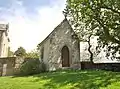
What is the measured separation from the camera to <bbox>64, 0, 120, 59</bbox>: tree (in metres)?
32.4

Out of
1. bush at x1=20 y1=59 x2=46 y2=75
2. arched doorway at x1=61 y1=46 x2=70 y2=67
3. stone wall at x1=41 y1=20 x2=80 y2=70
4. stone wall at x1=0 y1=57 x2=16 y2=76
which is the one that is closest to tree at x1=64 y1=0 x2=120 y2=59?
stone wall at x1=41 y1=20 x2=80 y2=70

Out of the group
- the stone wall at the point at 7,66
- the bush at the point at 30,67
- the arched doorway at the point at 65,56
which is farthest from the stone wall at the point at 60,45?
the stone wall at the point at 7,66

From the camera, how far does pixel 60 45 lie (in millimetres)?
37594

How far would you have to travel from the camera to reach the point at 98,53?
131ft

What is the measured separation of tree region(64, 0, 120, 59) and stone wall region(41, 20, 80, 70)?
2.29 meters

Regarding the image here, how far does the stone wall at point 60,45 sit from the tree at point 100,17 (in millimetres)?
2291

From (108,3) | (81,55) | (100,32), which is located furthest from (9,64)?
(108,3)

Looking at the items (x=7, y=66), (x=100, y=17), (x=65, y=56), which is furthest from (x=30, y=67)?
(x=100, y=17)

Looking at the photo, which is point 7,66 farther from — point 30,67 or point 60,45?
point 60,45

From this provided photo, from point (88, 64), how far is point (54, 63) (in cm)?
594

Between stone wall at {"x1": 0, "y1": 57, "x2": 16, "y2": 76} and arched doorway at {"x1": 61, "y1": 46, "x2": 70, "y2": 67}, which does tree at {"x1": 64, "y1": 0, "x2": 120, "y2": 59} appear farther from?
stone wall at {"x1": 0, "y1": 57, "x2": 16, "y2": 76}

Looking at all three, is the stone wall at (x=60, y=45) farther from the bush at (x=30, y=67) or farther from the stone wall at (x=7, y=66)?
the stone wall at (x=7, y=66)

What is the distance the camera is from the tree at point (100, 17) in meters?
32.4

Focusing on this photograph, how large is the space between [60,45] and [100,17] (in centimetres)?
801
